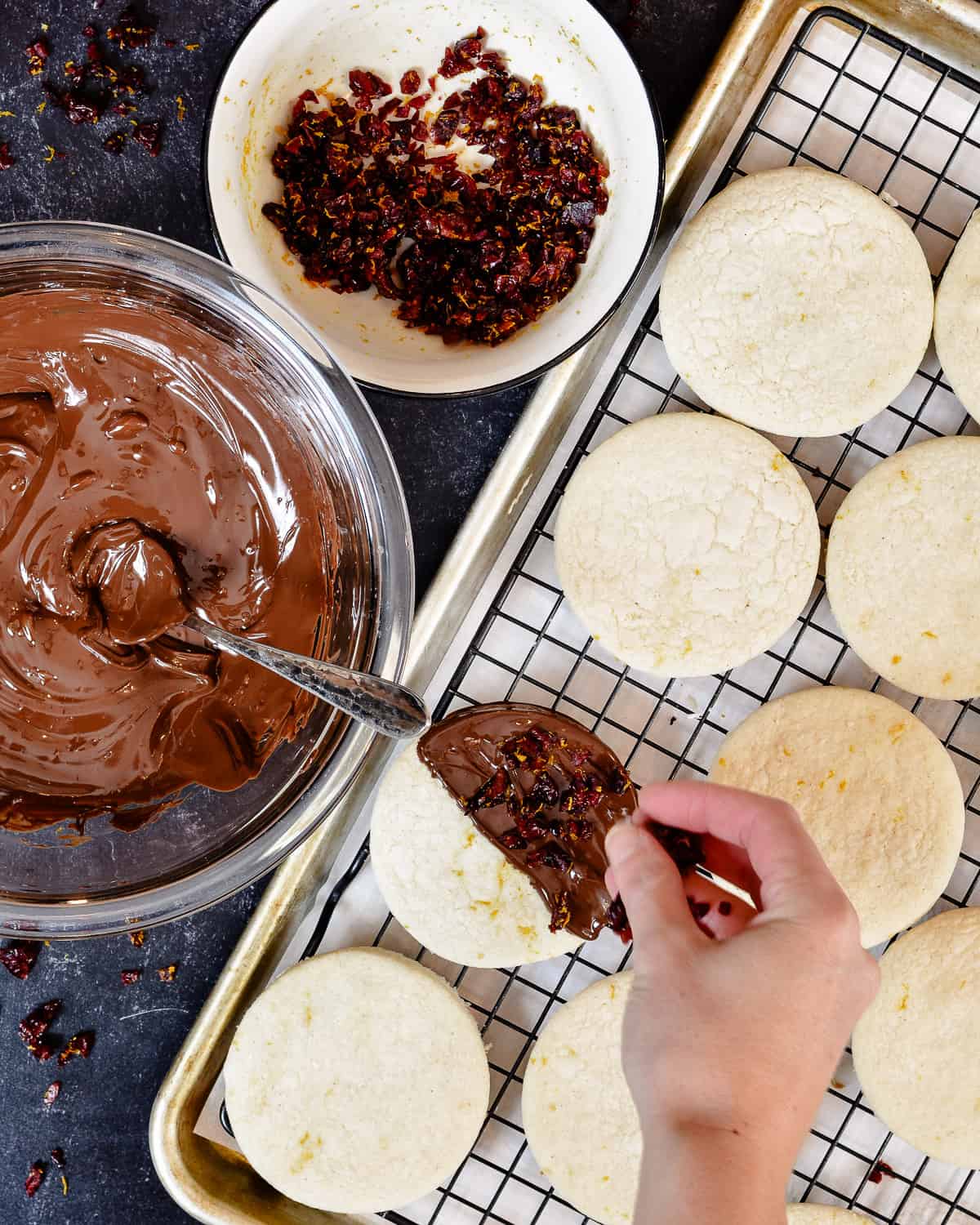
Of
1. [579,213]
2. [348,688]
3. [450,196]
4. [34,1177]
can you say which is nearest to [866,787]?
[348,688]

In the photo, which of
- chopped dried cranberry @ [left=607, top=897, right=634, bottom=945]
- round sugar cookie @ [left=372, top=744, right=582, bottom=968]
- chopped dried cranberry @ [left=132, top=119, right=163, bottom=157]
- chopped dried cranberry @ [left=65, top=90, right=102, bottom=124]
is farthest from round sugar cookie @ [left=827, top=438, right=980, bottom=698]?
chopped dried cranberry @ [left=65, top=90, right=102, bottom=124]

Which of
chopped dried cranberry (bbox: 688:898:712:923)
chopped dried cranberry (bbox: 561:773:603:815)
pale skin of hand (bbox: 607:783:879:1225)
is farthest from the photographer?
chopped dried cranberry (bbox: 561:773:603:815)

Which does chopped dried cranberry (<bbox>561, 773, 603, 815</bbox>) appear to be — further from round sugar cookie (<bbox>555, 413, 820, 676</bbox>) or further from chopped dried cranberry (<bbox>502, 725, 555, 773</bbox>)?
round sugar cookie (<bbox>555, 413, 820, 676</bbox>)

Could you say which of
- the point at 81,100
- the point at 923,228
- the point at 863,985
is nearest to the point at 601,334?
the point at 923,228

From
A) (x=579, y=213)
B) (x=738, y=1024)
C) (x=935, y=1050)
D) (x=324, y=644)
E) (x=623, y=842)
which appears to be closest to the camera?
(x=738, y=1024)

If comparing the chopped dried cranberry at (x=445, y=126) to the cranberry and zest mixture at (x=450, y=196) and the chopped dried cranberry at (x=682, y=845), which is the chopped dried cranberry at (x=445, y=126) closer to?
the cranberry and zest mixture at (x=450, y=196)

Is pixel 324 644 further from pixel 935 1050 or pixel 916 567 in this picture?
pixel 935 1050

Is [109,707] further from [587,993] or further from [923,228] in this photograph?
[923,228]

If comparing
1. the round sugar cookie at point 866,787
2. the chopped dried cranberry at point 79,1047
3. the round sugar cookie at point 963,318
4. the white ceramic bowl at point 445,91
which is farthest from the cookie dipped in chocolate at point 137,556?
the round sugar cookie at point 963,318
